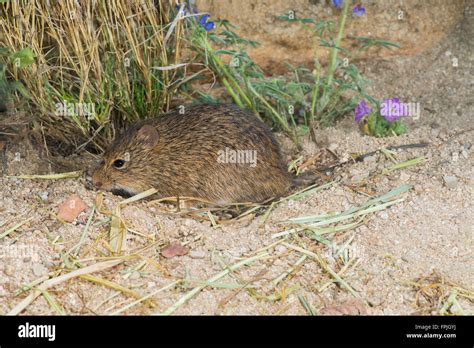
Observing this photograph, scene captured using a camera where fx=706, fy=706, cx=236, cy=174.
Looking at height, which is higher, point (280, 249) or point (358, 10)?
point (358, 10)

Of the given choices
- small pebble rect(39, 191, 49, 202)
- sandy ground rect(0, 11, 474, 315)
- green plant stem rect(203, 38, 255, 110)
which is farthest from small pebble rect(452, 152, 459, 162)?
small pebble rect(39, 191, 49, 202)

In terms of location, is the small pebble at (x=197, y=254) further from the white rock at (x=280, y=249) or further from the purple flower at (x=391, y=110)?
the purple flower at (x=391, y=110)

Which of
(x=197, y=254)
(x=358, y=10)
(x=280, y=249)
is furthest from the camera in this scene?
(x=358, y=10)

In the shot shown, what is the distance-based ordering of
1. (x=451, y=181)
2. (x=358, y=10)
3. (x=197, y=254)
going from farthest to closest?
(x=358, y=10), (x=451, y=181), (x=197, y=254)

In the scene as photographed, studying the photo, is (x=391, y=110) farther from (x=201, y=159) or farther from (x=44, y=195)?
(x=44, y=195)

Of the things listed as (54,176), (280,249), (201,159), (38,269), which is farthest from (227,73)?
(38,269)

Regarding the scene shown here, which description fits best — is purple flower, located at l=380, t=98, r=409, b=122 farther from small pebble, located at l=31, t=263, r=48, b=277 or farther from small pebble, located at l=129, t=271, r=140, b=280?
small pebble, located at l=31, t=263, r=48, b=277
